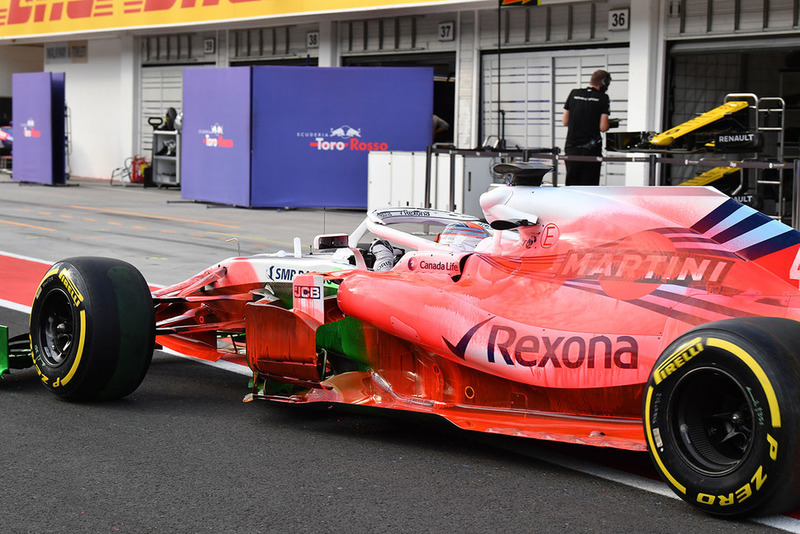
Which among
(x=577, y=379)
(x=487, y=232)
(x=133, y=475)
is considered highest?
(x=487, y=232)

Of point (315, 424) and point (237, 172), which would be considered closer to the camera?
point (315, 424)

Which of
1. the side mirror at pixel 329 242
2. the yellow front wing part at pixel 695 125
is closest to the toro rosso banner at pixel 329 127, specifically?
the yellow front wing part at pixel 695 125

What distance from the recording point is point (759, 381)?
12.3 ft

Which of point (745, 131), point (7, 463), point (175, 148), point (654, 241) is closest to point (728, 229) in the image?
point (654, 241)

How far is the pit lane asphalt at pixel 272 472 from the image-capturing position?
3982mm

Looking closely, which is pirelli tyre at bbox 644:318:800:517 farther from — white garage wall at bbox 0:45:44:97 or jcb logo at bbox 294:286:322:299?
white garage wall at bbox 0:45:44:97

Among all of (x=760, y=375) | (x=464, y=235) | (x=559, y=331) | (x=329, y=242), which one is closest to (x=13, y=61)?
(x=329, y=242)

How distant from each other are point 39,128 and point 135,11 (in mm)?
3867

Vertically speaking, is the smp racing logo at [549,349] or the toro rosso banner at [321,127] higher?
the toro rosso banner at [321,127]

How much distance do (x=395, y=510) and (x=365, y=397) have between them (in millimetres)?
1130

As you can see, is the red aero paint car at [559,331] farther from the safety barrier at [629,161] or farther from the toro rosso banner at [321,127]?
the toro rosso banner at [321,127]

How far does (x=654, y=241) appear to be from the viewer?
4578 mm

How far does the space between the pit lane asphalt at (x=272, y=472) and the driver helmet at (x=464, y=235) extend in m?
1.19

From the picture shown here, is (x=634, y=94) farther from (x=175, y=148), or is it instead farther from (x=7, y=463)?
(x=7, y=463)
